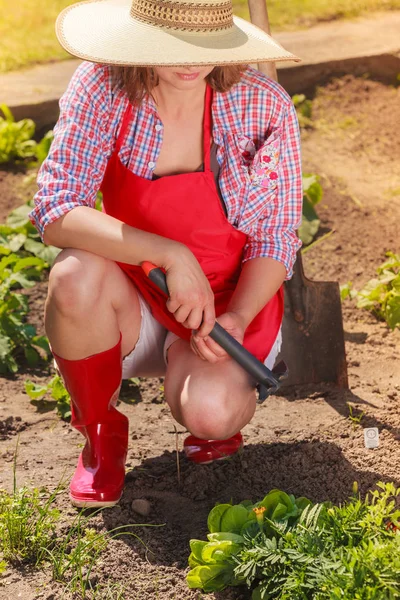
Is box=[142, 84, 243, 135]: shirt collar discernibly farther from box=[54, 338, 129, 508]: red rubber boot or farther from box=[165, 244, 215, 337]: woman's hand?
box=[54, 338, 129, 508]: red rubber boot

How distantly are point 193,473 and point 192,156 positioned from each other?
89 cm

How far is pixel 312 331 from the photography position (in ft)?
10.0

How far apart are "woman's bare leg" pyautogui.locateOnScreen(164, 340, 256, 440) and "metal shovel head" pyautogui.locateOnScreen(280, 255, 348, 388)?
63 centimetres

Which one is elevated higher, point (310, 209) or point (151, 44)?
point (151, 44)

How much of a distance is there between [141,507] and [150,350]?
1.53 ft

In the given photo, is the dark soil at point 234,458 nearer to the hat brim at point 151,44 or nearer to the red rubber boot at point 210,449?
the red rubber boot at point 210,449

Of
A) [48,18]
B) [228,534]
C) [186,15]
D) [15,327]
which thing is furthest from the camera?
[48,18]

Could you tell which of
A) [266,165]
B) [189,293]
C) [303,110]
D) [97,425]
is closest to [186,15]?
[266,165]

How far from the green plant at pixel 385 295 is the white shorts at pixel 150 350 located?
0.70 meters

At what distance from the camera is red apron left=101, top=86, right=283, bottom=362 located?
2422 mm

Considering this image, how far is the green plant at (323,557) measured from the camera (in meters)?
1.77

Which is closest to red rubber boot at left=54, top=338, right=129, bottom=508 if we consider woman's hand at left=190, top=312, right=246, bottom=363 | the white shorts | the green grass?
the white shorts

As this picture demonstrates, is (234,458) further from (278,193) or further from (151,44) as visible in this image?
(151,44)

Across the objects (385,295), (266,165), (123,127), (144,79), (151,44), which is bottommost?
(385,295)
